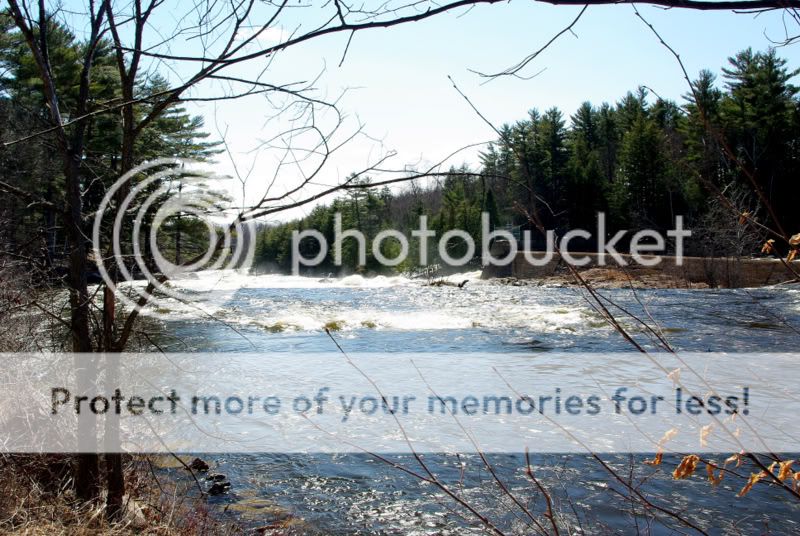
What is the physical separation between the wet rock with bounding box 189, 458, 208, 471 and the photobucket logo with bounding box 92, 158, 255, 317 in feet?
12.1

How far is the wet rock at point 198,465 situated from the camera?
669 cm

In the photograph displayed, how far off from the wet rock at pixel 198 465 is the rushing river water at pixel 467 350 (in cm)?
27

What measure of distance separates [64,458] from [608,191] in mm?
53458

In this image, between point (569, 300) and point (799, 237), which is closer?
point (799, 237)

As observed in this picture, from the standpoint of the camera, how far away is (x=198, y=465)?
675cm

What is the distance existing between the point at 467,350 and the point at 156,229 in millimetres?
10909

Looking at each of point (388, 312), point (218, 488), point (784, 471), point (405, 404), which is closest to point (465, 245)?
point (388, 312)

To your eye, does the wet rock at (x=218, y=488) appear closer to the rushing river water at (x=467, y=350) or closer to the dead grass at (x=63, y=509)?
the rushing river water at (x=467, y=350)

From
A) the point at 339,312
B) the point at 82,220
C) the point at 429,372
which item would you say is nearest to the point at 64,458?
the point at 82,220

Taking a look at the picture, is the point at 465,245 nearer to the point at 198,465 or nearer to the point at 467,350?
the point at 467,350

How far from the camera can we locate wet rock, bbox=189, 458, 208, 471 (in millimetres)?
6691

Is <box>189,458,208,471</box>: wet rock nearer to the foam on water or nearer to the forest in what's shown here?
the foam on water

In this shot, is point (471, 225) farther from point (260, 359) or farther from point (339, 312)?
point (260, 359)

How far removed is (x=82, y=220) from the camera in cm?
310
